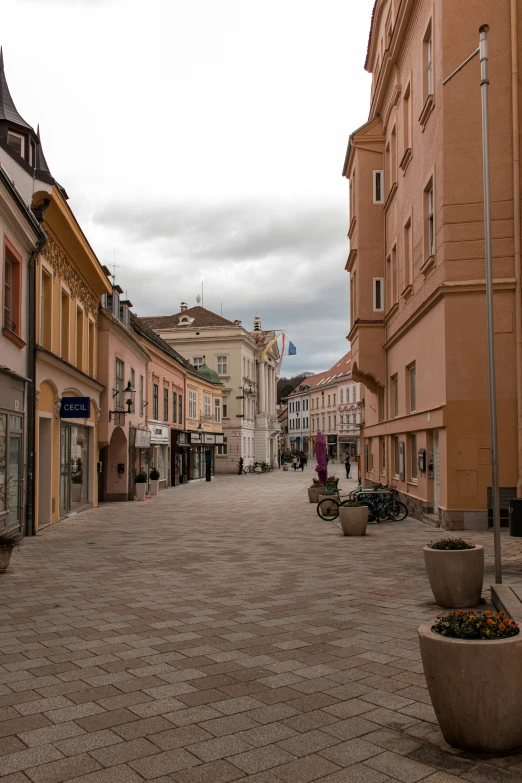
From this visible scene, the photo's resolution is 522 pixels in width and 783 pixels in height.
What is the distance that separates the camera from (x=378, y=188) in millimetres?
24688

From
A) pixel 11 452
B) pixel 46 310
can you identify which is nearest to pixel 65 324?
pixel 46 310

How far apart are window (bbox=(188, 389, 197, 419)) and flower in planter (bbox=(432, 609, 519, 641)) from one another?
43.0 m

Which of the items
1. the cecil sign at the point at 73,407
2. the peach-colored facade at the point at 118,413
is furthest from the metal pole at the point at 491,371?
the peach-colored facade at the point at 118,413

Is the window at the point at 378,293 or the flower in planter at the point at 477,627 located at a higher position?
the window at the point at 378,293

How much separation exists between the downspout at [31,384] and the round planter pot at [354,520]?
262 inches

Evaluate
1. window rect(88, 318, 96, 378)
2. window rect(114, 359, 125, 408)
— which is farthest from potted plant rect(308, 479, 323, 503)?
window rect(88, 318, 96, 378)

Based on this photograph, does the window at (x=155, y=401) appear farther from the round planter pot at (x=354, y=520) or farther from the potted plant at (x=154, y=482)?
the round planter pot at (x=354, y=520)

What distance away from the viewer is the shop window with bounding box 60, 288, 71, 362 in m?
19.6

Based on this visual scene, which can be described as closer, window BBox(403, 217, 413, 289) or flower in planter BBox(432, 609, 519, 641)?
flower in planter BBox(432, 609, 519, 641)

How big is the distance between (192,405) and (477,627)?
1733 inches

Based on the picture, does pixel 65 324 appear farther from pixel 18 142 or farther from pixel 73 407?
pixel 18 142

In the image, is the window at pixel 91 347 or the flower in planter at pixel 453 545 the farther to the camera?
the window at pixel 91 347

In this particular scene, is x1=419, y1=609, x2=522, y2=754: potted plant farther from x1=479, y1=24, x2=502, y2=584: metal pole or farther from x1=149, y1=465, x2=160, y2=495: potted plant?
x1=149, y1=465, x2=160, y2=495: potted plant

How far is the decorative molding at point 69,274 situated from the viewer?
58.3 ft
